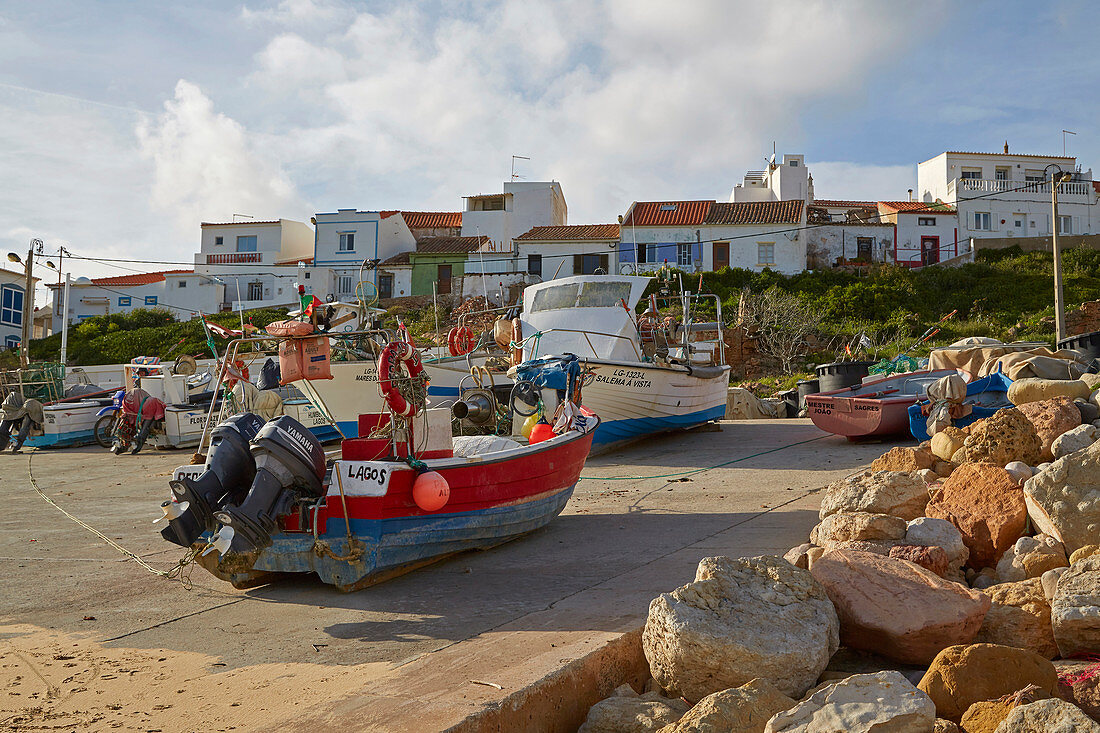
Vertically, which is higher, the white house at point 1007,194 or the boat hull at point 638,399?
the white house at point 1007,194

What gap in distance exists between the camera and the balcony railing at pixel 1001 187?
150 ft

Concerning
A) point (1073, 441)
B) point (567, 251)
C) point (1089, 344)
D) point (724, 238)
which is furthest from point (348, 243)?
point (1073, 441)

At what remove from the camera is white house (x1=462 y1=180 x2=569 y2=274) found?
46719mm

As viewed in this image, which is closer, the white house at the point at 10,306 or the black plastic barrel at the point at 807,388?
the black plastic barrel at the point at 807,388

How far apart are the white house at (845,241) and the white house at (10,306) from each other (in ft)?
135

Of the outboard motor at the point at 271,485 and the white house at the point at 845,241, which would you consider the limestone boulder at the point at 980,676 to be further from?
the white house at the point at 845,241

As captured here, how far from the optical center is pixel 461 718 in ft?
10.7

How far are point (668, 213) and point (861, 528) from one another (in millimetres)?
38382

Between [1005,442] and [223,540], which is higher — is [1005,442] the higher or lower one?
the higher one

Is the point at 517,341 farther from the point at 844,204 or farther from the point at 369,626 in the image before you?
the point at 844,204

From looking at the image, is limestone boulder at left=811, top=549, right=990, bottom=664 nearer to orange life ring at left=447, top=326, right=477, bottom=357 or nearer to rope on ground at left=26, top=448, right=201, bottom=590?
rope on ground at left=26, top=448, right=201, bottom=590

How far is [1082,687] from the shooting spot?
10.8ft

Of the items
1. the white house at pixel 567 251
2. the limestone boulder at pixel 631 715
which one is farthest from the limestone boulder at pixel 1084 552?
the white house at pixel 567 251

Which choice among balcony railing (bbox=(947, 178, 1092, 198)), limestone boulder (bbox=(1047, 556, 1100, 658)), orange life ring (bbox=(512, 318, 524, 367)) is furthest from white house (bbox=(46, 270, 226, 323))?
limestone boulder (bbox=(1047, 556, 1100, 658))
